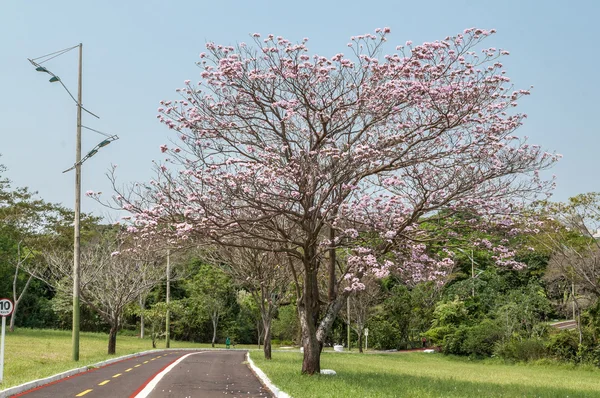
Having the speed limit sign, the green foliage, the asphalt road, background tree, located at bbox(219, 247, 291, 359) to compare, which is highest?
background tree, located at bbox(219, 247, 291, 359)

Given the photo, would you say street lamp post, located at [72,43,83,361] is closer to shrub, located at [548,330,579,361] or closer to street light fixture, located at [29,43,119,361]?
street light fixture, located at [29,43,119,361]

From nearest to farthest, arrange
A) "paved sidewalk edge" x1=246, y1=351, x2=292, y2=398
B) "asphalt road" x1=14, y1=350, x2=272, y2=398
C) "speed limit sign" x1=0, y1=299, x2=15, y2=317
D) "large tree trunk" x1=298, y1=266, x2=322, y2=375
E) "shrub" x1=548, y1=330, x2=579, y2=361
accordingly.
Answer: "paved sidewalk edge" x1=246, y1=351, x2=292, y2=398, "asphalt road" x1=14, y1=350, x2=272, y2=398, "speed limit sign" x1=0, y1=299, x2=15, y2=317, "large tree trunk" x1=298, y1=266, x2=322, y2=375, "shrub" x1=548, y1=330, x2=579, y2=361

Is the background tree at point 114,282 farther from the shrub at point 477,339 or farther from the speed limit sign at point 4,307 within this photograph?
the shrub at point 477,339

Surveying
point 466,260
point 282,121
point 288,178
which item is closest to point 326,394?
point 288,178

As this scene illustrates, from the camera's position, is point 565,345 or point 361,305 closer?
point 565,345

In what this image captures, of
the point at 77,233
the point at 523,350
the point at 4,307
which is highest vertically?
the point at 77,233

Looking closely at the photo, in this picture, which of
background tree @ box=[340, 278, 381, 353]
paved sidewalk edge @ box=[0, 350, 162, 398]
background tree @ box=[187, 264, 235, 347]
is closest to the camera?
paved sidewalk edge @ box=[0, 350, 162, 398]

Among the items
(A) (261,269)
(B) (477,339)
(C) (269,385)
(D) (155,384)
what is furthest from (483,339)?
(D) (155,384)

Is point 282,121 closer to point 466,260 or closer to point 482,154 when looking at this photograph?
point 482,154

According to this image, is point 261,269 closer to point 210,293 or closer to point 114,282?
point 114,282

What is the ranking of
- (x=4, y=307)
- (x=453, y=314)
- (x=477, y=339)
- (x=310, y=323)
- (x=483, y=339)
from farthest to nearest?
(x=453, y=314)
(x=483, y=339)
(x=477, y=339)
(x=310, y=323)
(x=4, y=307)

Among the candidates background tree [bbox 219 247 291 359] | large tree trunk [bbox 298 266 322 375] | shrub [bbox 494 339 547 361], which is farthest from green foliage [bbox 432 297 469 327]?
large tree trunk [bbox 298 266 322 375]

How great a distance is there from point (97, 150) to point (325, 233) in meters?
9.40

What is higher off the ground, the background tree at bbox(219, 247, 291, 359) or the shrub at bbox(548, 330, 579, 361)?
the background tree at bbox(219, 247, 291, 359)
